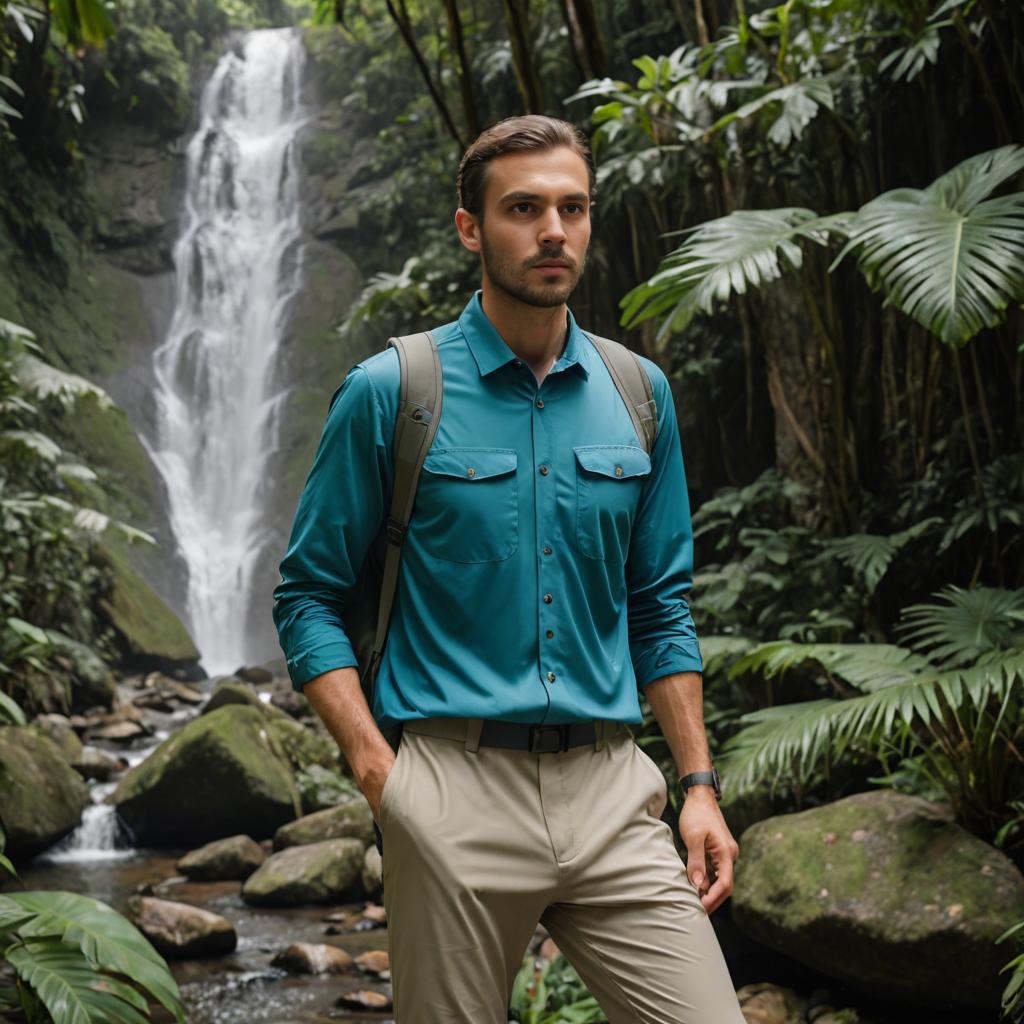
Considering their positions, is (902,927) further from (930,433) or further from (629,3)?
(629,3)

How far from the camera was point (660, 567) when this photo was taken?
6.57 feet

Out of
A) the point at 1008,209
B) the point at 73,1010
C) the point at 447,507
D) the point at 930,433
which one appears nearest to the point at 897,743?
the point at 930,433

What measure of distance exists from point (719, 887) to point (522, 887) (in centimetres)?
33

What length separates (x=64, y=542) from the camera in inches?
366

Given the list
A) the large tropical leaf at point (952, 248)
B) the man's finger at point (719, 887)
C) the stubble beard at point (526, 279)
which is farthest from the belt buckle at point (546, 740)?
the large tropical leaf at point (952, 248)

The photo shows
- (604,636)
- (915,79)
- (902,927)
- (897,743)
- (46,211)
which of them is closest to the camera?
(604,636)

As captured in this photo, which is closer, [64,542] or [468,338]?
[468,338]

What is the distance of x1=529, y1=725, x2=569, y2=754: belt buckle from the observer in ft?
A: 5.65

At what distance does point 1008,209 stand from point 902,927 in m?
2.37

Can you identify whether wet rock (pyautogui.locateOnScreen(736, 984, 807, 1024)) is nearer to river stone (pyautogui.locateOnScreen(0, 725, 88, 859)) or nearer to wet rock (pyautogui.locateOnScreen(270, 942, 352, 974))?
wet rock (pyautogui.locateOnScreen(270, 942, 352, 974))

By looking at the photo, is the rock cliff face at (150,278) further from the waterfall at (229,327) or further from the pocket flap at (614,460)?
the pocket flap at (614,460)

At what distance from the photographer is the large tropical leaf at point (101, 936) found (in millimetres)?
3178

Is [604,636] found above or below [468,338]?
below

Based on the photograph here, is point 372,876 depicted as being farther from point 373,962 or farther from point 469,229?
point 469,229
